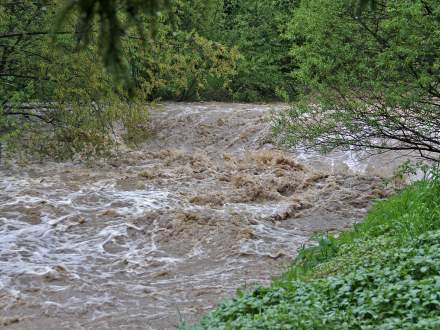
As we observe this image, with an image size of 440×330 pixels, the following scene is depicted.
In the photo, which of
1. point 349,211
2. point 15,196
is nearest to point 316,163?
point 349,211

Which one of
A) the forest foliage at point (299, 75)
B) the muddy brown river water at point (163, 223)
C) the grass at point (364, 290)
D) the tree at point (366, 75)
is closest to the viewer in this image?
the grass at point (364, 290)

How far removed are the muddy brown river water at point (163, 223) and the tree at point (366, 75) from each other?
1.50 m

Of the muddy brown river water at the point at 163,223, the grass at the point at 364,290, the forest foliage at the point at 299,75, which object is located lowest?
the muddy brown river water at the point at 163,223

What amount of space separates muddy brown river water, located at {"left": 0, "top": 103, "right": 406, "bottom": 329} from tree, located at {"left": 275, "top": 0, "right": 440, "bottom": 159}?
4.92ft

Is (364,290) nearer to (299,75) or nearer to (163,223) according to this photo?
(163,223)

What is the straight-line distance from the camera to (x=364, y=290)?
5277 mm

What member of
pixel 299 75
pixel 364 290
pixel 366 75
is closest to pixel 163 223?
pixel 299 75

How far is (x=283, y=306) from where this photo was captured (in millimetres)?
5195

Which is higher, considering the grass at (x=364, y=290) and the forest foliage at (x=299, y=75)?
the forest foliage at (x=299, y=75)

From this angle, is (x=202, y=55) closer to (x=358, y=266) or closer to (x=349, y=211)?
(x=349, y=211)

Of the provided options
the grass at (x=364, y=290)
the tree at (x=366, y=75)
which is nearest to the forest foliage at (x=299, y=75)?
the tree at (x=366, y=75)

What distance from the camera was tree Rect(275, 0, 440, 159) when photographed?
9281 mm

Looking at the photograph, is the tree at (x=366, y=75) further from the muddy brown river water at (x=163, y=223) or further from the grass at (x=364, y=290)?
the grass at (x=364, y=290)

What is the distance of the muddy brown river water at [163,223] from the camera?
7637mm
